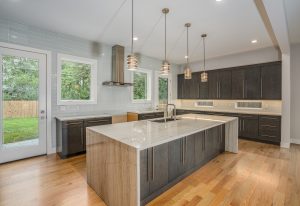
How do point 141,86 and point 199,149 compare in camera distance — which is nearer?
point 199,149

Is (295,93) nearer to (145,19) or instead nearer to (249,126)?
(249,126)

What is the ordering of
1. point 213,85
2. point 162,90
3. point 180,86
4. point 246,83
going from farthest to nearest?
point 180,86
point 162,90
point 213,85
point 246,83

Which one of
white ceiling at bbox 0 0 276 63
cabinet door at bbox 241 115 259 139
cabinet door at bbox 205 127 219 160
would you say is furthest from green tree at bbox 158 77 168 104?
cabinet door at bbox 205 127 219 160

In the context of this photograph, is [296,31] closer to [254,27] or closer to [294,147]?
[254,27]

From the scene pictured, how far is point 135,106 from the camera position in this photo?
556 cm

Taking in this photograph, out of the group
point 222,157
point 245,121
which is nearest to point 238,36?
point 245,121

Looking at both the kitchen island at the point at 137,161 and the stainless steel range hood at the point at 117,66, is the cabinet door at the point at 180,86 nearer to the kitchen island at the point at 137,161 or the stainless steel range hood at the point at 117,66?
the stainless steel range hood at the point at 117,66

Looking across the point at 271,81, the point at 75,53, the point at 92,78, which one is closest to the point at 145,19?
the point at 75,53

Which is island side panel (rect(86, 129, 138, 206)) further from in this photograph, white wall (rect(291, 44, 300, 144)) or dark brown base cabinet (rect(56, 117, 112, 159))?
white wall (rect(291, 44, 300, 144))

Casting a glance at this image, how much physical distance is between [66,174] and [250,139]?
5093 mm

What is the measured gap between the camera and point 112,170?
190 cm

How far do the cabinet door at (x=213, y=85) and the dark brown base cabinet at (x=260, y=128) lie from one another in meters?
1.06

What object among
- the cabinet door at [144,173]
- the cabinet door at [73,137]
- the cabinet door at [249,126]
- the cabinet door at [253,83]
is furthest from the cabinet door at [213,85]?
the cabinet door at [144,173]

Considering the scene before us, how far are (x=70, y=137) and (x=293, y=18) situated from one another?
17.6ft
